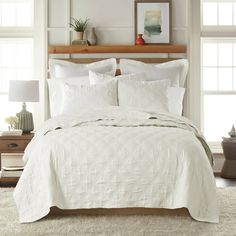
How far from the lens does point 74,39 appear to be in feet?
21.7

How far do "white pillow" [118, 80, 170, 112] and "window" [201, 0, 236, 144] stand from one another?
1.29 metres

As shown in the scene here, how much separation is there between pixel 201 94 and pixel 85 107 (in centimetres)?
186

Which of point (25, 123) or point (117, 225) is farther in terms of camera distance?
point (25, 123)

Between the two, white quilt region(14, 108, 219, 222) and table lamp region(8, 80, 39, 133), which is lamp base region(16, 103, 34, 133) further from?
white quilt region(14, 108, 219, 222)

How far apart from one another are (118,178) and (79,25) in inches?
116

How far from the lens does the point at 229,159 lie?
6250 mm

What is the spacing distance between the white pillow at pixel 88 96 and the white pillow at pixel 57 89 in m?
0.33

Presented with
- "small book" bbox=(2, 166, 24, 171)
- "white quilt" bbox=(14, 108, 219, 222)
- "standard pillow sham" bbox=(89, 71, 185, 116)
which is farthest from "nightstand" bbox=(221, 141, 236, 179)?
"small book" bbox=(2, 166, 24, 171)

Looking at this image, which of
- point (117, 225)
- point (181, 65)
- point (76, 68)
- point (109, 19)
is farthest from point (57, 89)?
point (117, 225)

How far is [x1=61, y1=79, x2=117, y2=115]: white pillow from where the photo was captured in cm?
541

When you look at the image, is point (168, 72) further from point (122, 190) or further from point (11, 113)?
point (122, 190)

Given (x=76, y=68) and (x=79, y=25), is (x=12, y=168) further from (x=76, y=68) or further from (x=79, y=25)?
(x=79, y=25)

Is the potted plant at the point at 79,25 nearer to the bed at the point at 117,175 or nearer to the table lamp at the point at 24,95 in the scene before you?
the table lamp at the point at 24,95

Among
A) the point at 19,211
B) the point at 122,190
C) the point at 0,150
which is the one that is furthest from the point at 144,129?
the point at 0,150
